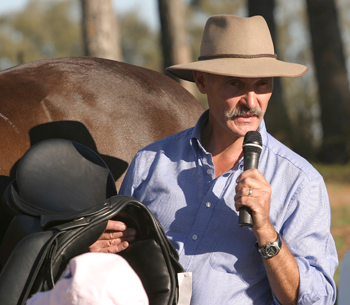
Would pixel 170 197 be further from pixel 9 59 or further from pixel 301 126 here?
pixel 9 59

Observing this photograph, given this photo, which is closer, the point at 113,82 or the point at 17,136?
the point at 17,136

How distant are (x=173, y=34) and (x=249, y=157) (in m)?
6.13

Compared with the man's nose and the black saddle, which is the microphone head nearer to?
the man's nose

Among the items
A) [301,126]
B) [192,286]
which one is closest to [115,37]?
[192,286]

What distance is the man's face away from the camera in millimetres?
1874

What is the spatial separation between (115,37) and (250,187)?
4.37 metres

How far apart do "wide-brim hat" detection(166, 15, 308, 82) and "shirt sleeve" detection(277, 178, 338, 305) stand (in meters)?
0.46

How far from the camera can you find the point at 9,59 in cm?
2653

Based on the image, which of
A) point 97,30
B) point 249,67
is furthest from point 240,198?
point 97,30

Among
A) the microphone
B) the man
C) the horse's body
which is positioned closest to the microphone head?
the microphone

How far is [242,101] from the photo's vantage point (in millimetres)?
1885

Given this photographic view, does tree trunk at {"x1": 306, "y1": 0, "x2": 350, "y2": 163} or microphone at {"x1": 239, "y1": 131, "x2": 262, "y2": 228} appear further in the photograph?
tree trunk at {"x1": 306, "y1": 0, "x2": 350, "y2": 163}

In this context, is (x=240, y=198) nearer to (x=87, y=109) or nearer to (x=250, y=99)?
(x=250, y=99)

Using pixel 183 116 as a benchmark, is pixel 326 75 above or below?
below
